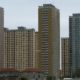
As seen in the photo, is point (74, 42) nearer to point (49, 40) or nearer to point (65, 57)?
point (65, 57)

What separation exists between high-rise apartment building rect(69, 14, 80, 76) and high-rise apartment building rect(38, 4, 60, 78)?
10.2 feet

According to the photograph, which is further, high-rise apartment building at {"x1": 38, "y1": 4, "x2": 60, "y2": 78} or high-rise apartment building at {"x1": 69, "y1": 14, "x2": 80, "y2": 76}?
high-rise apartment building at {"x1": 69, "y1": 14, "x2": 80, "y2": 76}

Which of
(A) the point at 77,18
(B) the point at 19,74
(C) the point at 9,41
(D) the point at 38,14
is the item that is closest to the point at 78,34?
(A) the point at 77,18

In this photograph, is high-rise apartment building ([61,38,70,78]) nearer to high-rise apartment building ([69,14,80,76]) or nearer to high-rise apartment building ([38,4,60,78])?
high-rise apartment building ([69,14,80,76])

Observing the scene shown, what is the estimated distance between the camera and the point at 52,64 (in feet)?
160

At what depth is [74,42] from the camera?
55500 mm

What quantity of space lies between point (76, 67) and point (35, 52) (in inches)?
255

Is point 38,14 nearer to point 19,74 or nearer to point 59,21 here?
point 59,21

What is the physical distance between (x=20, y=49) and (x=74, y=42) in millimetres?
8258

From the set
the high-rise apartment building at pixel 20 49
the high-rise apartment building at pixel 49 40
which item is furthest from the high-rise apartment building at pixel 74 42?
the high-rise apartment building at pixel 20 49

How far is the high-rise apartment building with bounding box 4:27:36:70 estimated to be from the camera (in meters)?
53.2

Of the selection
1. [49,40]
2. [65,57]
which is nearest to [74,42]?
[65,57]

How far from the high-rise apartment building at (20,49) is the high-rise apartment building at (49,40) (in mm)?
3151

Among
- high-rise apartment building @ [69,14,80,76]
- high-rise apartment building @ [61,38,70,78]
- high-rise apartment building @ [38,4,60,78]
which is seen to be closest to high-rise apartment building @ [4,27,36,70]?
high-rise apartment building @ [38,4,60,78]
